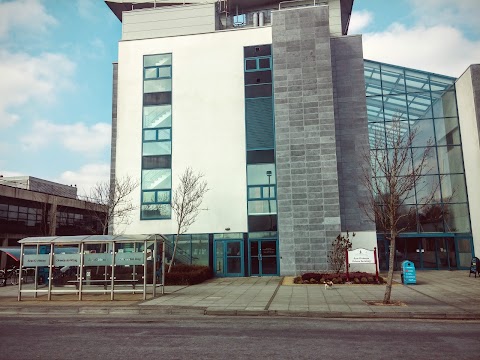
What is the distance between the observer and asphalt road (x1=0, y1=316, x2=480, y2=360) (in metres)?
7.27

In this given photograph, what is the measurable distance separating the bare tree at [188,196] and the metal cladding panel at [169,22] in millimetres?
10365

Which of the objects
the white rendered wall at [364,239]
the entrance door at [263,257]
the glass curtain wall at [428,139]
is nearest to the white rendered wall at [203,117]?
the entrance door at [263,257]

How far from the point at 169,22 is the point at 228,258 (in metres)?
17.3

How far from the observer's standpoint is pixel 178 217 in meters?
25.6

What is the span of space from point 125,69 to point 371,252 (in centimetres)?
2058

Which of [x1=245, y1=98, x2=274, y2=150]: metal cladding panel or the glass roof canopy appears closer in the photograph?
[x1=245, y1=98, x2=274, y2=150]: metal cladding panel

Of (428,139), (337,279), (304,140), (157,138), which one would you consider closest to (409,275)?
(337,279)

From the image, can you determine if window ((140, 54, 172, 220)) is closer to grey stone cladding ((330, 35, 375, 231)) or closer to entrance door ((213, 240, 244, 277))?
entrance door ((213, 240, 244, 277))

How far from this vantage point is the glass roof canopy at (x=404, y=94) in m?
29.4

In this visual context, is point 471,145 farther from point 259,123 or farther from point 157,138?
point 157,138

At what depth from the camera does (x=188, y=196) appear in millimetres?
25547

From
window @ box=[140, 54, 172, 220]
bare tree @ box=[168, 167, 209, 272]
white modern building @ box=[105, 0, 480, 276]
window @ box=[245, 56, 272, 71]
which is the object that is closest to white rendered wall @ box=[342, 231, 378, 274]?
white modern building @ box=[105, 0, 480, 276]

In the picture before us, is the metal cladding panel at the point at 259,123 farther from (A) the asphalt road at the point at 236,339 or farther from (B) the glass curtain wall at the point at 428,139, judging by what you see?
(A) the asphalt road at the point at 236,339

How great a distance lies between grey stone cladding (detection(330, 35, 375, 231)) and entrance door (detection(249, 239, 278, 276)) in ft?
15.8
